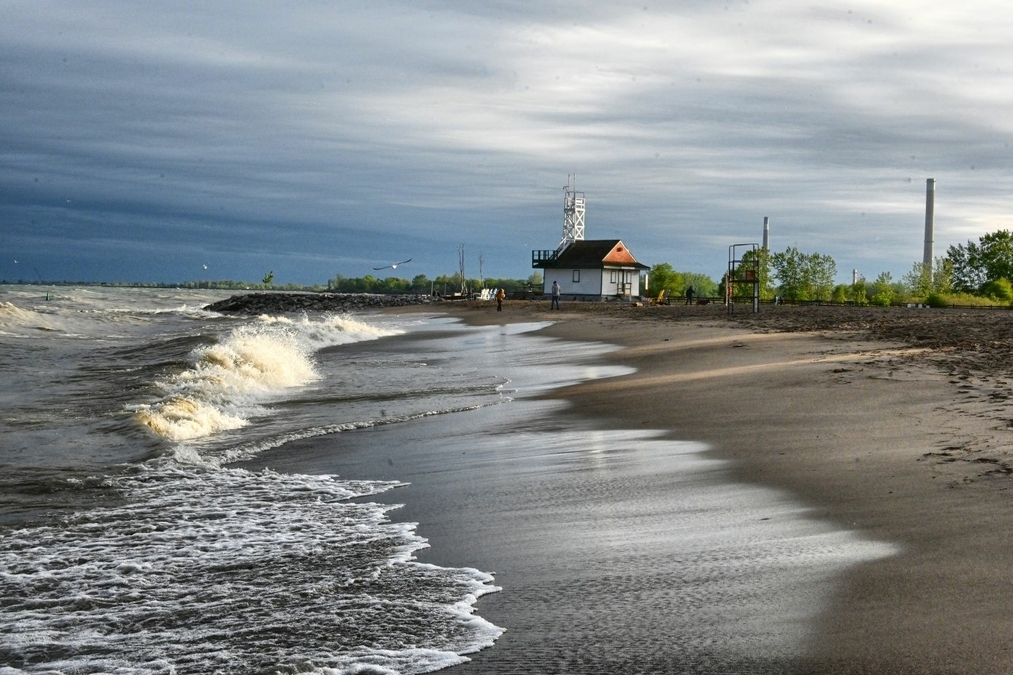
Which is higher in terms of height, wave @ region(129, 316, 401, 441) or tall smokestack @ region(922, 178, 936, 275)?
tall smokestack @ region(922, 178, 936, 275)

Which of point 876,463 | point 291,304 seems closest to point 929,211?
point 291,304

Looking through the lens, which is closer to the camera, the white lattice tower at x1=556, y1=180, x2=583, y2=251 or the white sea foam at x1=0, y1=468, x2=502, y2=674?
the white sea foam at x1=0, y1=468, x2=502, y2=674

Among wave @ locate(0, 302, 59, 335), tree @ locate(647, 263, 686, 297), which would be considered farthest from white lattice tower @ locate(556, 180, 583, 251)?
wave @ locate(0, 302, 59, 335)

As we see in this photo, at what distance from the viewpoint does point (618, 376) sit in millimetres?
16797

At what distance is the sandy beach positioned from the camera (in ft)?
13.4

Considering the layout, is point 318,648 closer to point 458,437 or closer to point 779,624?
point 779,624

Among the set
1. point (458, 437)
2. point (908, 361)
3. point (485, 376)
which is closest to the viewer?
point (458, 437)

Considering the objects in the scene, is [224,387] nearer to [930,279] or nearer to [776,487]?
[776,487]

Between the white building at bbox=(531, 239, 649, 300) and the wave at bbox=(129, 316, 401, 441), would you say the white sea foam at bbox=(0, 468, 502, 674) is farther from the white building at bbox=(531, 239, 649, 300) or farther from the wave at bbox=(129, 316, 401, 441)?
the white building at bbox=(531, 239, 649, 300)

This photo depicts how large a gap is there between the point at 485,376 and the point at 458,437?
7791mm

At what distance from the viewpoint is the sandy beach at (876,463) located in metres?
4.09

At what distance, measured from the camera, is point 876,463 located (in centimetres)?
775

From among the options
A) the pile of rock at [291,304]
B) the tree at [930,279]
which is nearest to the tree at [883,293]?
the tree at [930,279]

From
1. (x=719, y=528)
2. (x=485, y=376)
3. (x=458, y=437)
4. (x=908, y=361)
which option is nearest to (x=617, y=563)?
(x=719, y=528)
